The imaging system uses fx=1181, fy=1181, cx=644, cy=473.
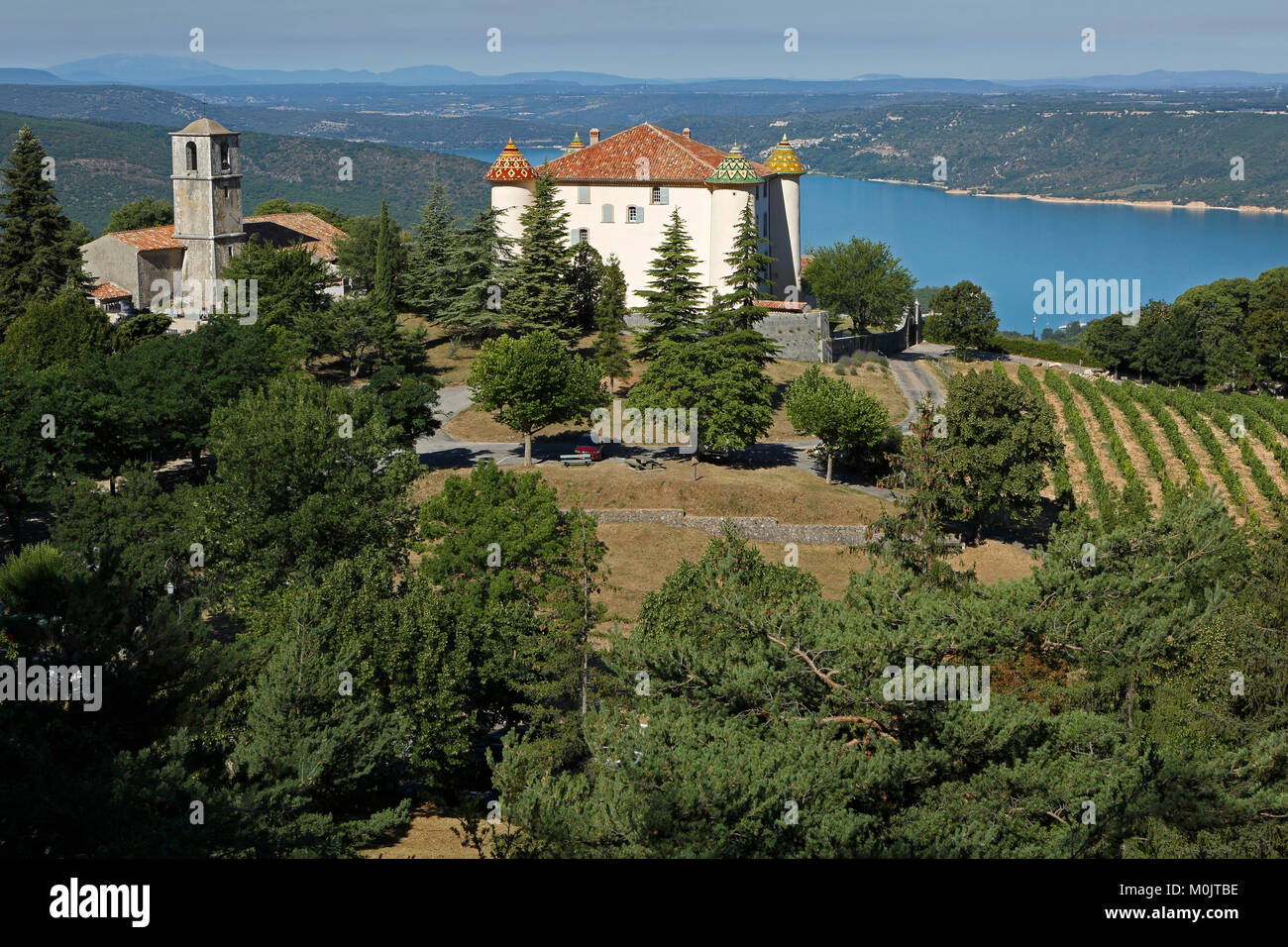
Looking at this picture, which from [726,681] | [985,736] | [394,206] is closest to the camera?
[985,736]

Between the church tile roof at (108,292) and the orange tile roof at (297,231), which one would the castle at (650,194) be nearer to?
the orange tile roof at (297,231)

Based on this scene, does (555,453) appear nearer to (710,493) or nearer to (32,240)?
(710,493)

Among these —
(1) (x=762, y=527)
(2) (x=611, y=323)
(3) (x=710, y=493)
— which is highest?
(2) (x=611, y=323)

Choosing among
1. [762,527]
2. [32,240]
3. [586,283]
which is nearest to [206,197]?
[32,240]

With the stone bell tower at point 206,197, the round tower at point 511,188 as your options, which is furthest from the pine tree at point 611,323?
the stone bell tower at point 206,197
